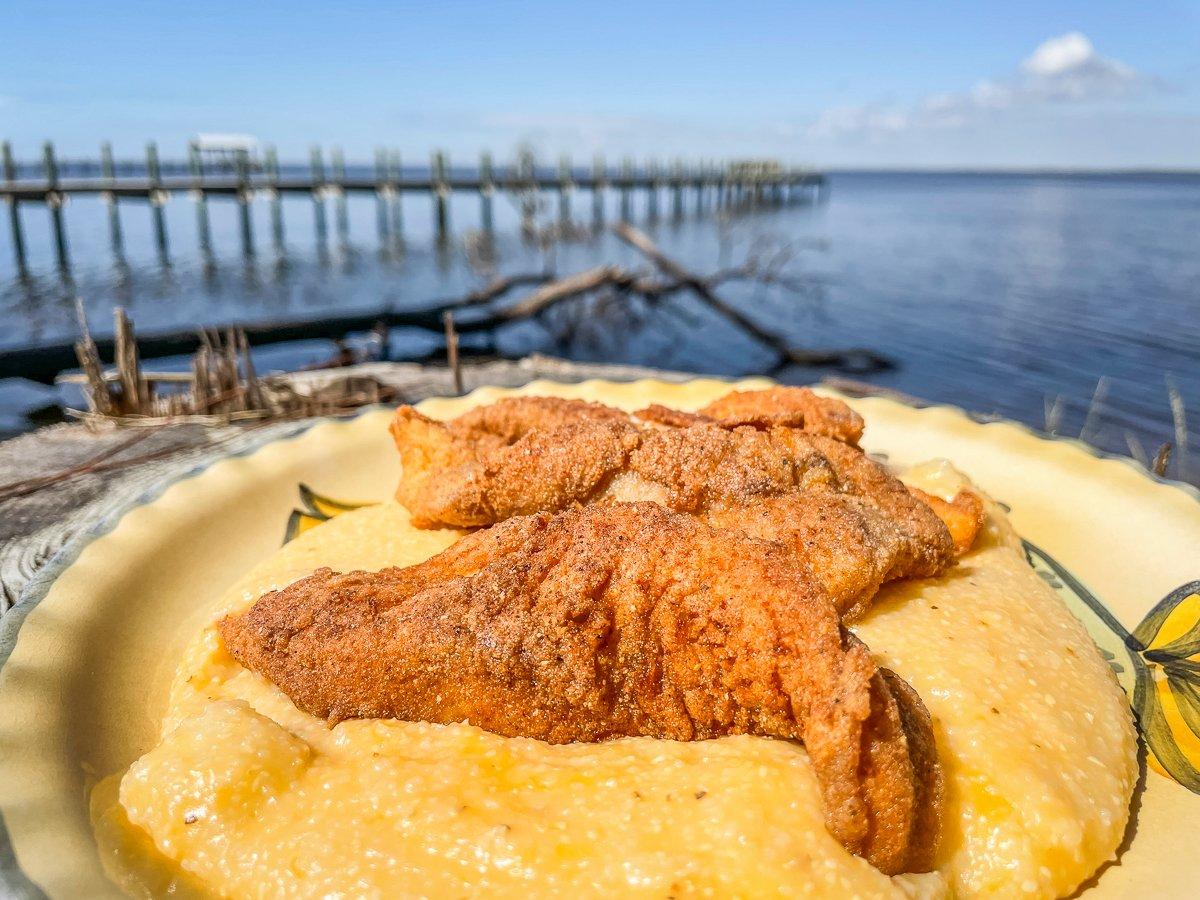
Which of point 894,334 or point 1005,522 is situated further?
point 894,334

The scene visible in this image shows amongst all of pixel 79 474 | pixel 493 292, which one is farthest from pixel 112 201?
pixel 79 474

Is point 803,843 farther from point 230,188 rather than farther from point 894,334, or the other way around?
point 230,188

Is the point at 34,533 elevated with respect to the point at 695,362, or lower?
elevated

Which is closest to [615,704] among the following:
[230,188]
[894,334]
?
[894,334]

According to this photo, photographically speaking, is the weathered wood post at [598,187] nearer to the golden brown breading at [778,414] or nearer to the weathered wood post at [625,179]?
the weathered wood post at [625,179]

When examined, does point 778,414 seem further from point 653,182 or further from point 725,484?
point 653,182

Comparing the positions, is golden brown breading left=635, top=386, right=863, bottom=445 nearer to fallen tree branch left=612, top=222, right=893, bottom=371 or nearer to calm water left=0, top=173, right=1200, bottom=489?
calm water left=0, top=173, right=1200, bottom=489

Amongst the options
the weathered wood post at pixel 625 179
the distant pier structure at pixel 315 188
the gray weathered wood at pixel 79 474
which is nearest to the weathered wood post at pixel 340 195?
the distant pier structure at pixel 315 188
